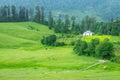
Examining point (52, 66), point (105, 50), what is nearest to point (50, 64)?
point (52, 66)

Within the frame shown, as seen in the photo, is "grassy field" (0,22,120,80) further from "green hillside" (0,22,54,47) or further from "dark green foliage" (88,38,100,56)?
"green hillside" (0,22,54,47)

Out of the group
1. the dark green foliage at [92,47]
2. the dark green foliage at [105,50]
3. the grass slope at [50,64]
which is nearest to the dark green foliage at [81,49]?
the dark green foliage at [92,47]

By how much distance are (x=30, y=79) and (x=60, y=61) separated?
33973 millimetres

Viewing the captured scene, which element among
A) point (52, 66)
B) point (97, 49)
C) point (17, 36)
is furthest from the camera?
point (17, 36)

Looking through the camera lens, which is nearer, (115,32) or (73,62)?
(73,62)

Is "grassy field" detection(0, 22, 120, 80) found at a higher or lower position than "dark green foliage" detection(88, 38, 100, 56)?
lower

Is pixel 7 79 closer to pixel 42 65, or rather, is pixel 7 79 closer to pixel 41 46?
pixel 42 65

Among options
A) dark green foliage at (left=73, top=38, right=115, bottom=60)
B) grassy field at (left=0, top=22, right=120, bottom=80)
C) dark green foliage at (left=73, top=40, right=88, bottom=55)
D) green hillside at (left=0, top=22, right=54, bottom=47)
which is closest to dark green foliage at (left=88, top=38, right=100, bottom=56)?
dark green foliage at (left=73, top=38, right=115, bottom=60)

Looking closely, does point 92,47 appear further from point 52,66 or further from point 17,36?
point 17,36

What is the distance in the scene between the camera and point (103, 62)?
102 m

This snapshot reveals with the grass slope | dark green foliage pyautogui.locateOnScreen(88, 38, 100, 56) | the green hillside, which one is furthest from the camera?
the green hillside

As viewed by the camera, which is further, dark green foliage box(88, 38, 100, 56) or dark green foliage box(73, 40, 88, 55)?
dark green foliage box(73, 40, 88, 55)

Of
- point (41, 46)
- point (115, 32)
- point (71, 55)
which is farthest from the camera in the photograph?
point (115, 32)

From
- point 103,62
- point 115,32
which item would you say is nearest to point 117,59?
point 103,62
